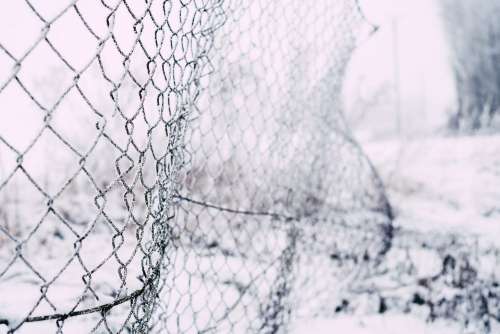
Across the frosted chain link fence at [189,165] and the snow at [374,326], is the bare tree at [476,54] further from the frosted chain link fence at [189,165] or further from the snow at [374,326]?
the snow at [374,326]

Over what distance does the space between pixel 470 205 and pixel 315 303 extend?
2922 mm

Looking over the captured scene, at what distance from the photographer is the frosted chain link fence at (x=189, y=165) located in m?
0.70

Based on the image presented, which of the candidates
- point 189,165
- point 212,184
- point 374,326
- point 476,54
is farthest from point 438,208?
point 476,54

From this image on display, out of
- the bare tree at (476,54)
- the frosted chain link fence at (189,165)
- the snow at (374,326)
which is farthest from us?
the bare tree at (476,54)

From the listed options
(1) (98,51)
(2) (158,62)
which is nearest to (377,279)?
(2) (158,62)

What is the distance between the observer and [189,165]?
4.22 ft

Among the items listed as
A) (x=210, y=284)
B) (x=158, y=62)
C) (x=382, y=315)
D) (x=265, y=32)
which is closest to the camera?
(x=158, y=62)

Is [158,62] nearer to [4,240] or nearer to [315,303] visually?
[315,303]

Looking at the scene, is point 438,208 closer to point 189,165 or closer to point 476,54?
point 189,165

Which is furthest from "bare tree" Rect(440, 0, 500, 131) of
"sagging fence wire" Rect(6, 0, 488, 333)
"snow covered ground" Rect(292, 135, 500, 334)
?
"sagging fence wire" Rect(6, 0, 488, 333)

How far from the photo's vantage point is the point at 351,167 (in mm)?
2123

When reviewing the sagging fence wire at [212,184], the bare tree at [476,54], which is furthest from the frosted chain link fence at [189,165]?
the bare tree at [476,54]

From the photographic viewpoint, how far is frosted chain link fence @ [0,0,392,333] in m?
0.70

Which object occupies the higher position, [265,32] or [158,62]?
[265,32]
